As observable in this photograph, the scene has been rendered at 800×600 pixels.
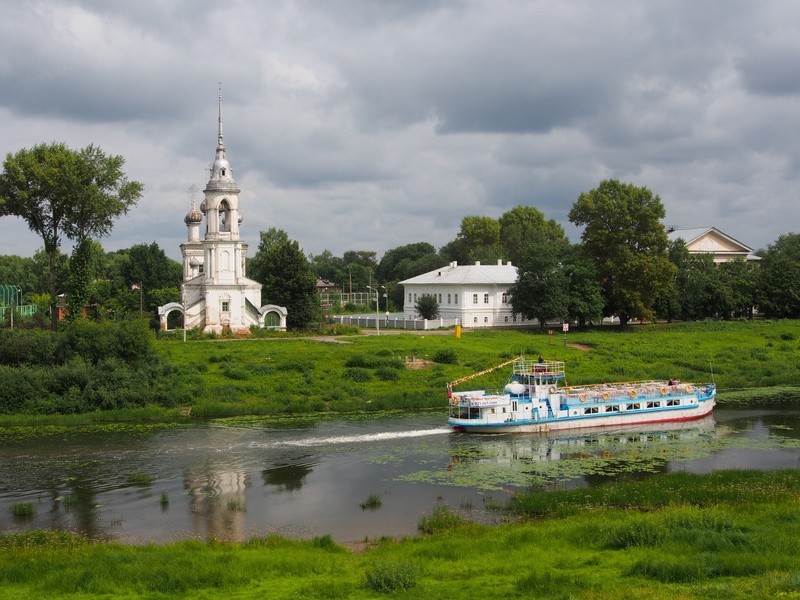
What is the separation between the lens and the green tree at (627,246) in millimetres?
82875

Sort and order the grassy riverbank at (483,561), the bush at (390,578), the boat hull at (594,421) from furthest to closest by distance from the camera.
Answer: the boat hull at (594,421) < the bush at (390,578) < the grassy riverbank at (483,561)

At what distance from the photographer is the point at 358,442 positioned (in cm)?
4062

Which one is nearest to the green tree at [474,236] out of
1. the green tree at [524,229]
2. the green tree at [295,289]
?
the green tree at [524,229]

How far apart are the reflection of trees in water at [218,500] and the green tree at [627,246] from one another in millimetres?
56336

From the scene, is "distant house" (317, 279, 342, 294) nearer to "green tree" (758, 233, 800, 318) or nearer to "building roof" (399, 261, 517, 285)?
"building roof" (399, 261, 517, 285)

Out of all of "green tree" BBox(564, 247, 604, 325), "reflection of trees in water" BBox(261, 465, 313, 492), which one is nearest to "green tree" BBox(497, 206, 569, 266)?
"green tree" BBox(564, 247, 604, 325)

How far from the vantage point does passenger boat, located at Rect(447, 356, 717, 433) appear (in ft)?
142

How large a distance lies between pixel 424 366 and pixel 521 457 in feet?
72.0

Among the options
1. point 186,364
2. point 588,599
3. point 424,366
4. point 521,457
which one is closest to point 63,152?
point 186,364

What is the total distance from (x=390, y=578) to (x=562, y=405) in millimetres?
27014

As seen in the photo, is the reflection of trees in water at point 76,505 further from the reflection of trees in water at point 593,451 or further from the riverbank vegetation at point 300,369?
the riverbank vegetation at point 300,369

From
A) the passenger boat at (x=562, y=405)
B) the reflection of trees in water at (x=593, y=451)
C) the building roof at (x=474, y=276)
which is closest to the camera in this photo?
the reflection of trees in water at (x=593, y=451)

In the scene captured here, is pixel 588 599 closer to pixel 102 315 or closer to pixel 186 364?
pixel 186 364

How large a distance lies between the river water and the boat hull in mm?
682
